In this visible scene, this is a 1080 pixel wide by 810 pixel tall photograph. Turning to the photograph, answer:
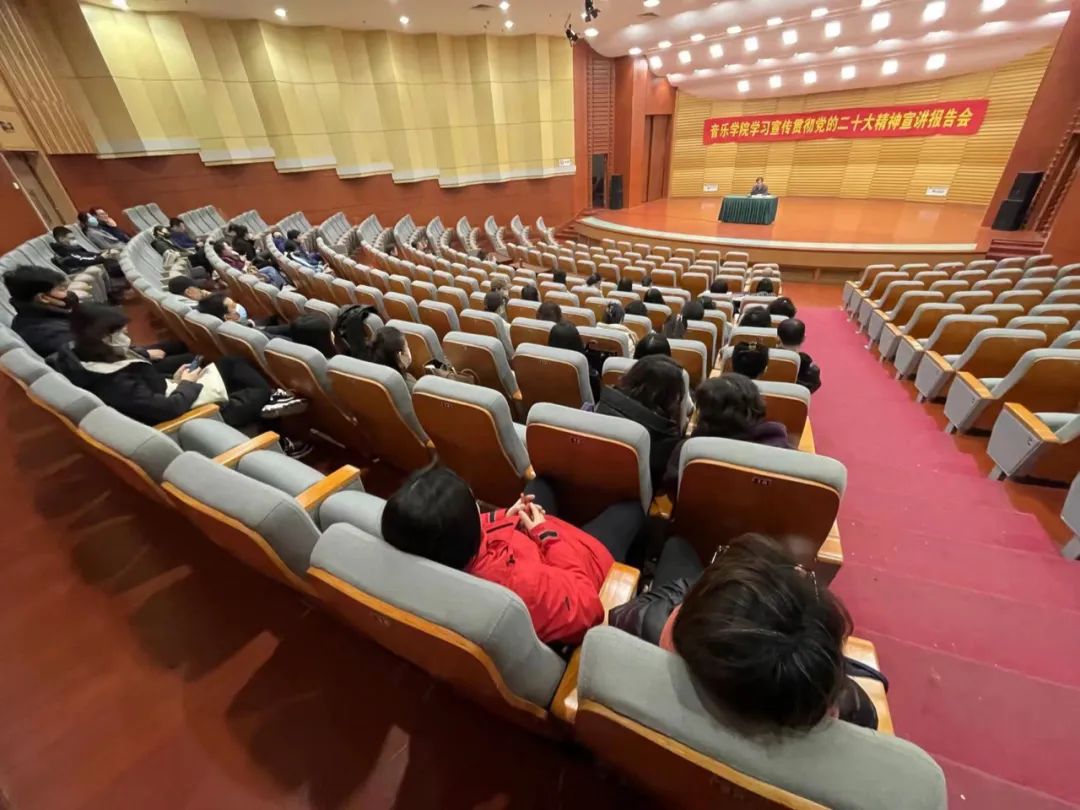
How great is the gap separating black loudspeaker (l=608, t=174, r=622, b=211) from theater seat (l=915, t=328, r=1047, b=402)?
11053mm

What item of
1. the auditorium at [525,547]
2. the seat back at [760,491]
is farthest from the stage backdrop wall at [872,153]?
the seat back at [760,491]

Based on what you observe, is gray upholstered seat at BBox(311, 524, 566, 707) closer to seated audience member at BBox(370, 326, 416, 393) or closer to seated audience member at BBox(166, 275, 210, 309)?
seated audience member at BBox(370, 326, 416, 393)

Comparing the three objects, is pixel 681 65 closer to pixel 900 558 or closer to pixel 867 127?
pixel 867 127

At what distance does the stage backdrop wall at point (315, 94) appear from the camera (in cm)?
702

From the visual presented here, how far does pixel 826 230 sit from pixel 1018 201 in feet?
8.86

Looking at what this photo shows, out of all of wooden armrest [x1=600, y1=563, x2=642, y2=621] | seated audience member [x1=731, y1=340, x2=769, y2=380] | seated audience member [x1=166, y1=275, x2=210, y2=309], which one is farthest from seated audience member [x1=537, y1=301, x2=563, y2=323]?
seated audience member [x1=166, y1=275, x2=210, y2=309]

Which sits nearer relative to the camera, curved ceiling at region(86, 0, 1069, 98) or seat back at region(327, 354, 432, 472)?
seat back at region(327, 354, 432, 472)

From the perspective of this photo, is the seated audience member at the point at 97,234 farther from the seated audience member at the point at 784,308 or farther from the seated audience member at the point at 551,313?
the seated audience member at the point at 784,308

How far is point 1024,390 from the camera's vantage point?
7.56ft

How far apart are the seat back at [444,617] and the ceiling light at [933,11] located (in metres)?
12.0

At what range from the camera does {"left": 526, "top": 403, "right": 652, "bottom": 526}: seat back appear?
1.24 m

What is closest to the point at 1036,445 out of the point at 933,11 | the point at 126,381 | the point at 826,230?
the point at 126,381

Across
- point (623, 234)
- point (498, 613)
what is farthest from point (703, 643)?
point (623, 234)

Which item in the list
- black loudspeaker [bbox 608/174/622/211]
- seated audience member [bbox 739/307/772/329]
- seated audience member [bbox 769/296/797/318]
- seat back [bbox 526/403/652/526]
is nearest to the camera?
seat back [bbox 526/403/652/526]
